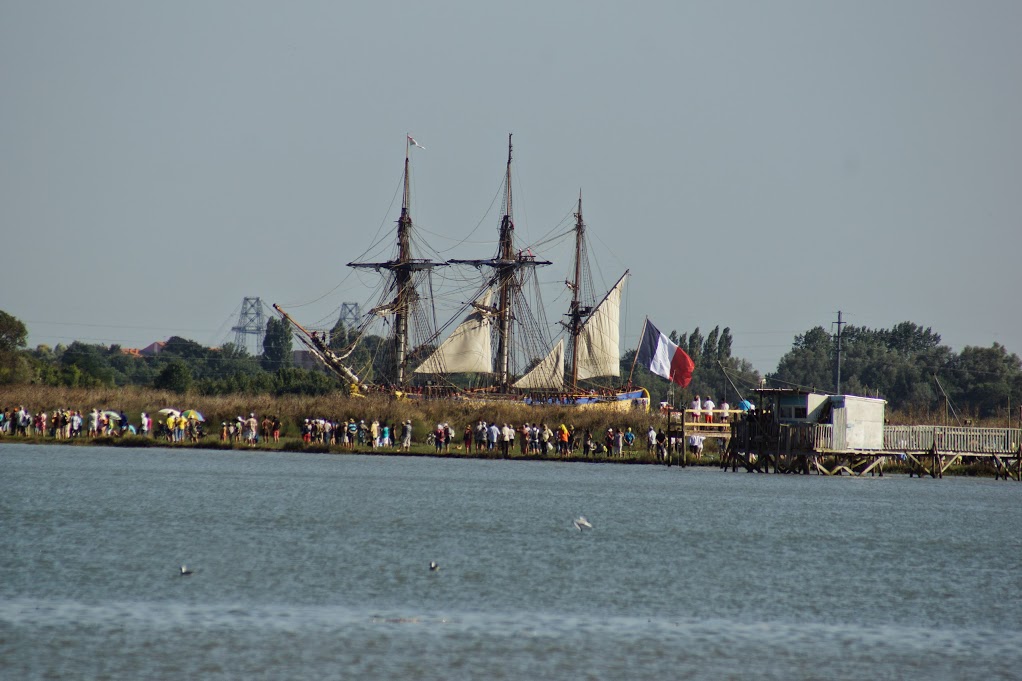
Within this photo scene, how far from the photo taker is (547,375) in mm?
109500

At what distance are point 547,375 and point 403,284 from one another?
1652 centimetres

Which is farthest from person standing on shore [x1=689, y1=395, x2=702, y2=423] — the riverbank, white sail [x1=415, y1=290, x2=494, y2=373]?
white sail [x1=415, y1=290, x2=494, y2=373]

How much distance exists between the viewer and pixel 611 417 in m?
72.1

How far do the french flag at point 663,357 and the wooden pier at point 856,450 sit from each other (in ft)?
38.2

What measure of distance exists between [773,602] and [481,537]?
880 centimetres

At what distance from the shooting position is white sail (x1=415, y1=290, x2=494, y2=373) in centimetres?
11362

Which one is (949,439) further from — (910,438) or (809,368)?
(809,368)

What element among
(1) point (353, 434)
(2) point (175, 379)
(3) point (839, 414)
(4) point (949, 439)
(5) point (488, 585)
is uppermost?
(2) point (175, 379)

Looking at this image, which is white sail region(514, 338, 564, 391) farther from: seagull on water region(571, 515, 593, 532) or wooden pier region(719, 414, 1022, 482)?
seagull on water region(571, 515, 593, 532)

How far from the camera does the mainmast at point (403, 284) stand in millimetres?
116375

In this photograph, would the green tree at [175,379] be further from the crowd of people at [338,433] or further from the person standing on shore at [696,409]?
the person standing on shore at [696,409]

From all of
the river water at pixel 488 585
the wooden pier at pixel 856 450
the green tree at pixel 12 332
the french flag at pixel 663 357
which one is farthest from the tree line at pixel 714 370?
the river water at pixel 488 585

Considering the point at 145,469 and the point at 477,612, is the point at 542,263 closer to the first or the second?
the point at 145,469

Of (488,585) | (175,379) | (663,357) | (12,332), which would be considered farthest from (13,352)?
(488,585)
